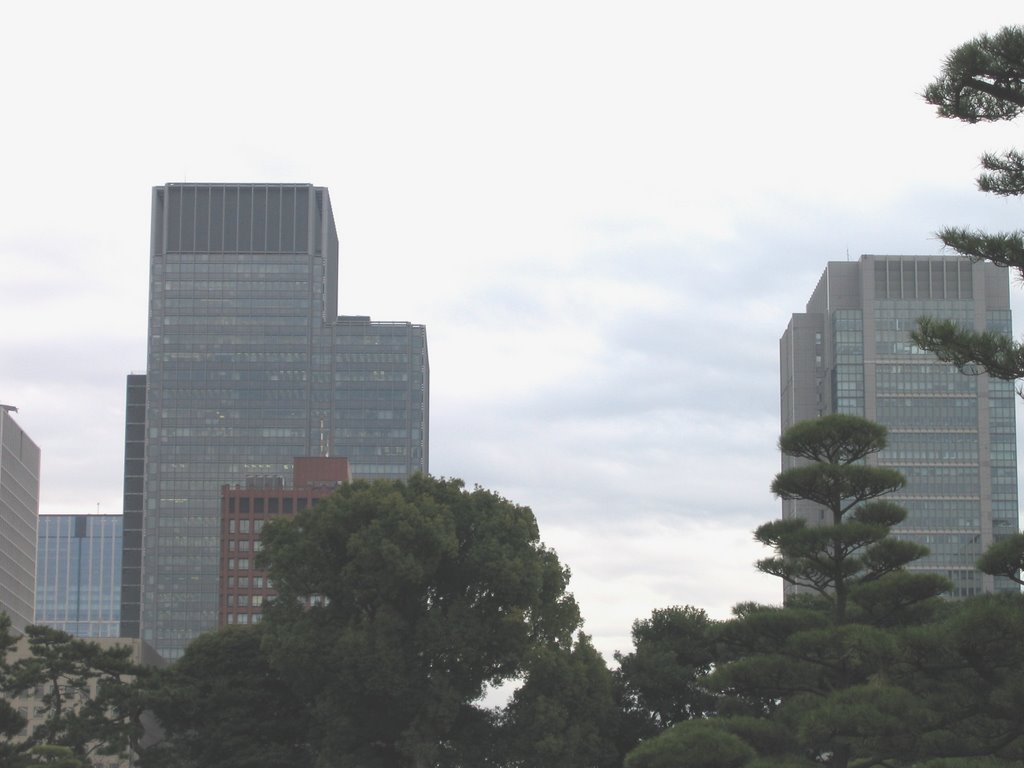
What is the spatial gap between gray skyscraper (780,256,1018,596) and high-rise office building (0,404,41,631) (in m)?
83.5

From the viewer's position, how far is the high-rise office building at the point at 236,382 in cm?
17338

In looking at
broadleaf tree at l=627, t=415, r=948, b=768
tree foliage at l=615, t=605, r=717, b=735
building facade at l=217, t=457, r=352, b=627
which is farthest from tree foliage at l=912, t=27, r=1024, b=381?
building facade at l=217, t=457, r=352, b=627

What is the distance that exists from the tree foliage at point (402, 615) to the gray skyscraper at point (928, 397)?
7762cm

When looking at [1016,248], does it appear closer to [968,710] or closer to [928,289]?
[968,710]

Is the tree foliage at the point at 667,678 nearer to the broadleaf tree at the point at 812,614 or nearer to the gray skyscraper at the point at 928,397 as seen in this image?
the broadleaf tree at the point at 812,614

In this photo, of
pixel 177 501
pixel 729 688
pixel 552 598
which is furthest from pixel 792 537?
pixel 177 501

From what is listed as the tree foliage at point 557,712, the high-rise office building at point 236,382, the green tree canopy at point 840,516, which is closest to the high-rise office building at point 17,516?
the high-rise office building at point 236,382

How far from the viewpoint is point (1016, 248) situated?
19.2m

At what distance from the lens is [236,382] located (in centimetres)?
17738

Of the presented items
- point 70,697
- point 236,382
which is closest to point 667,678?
point 70,697

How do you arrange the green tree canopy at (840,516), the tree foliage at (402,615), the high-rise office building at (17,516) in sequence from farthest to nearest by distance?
the high-rise office building at (17,516), the tree foliage at (402,615), the green tree canopy at (840,516)

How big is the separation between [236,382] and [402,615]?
131831 mm

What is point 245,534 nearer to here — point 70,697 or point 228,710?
point 70,697

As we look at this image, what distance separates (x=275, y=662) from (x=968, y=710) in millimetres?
30013
